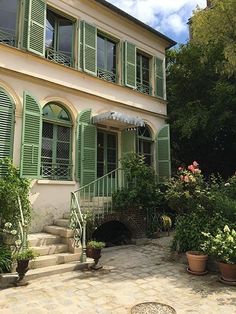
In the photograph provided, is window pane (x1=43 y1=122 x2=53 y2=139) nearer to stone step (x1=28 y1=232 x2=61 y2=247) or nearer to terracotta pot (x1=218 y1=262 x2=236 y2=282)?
stone step (x1=28 y1=232 x2=61 y2=247)

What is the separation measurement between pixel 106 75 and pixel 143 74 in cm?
225

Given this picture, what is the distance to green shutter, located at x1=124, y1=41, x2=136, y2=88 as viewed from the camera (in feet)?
37.0

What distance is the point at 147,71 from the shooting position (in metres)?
12.8

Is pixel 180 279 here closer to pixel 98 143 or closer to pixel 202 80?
pixel 98 143

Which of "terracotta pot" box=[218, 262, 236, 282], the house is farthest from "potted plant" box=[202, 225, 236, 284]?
the house

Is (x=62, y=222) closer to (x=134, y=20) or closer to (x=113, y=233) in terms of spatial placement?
(x=113, y=233)

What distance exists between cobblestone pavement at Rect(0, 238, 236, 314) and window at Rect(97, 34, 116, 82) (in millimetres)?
6501

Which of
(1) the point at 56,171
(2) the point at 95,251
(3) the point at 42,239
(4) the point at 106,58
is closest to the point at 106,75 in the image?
(4) the point at 106,58

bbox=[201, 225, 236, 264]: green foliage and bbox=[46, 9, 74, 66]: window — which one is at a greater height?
bbox=[46, 9, 74, 66]: window

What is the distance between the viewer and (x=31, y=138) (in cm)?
816

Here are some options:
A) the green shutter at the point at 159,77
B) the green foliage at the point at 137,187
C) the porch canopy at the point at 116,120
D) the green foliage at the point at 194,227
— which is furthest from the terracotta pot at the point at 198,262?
the green shutter at the point at 159,77

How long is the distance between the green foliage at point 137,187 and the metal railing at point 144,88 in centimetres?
321

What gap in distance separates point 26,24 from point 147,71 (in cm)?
560

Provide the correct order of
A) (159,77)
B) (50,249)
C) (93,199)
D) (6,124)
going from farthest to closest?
1. (159,77)
2. (93,199)
3. (6,124)
4. (50,249)
